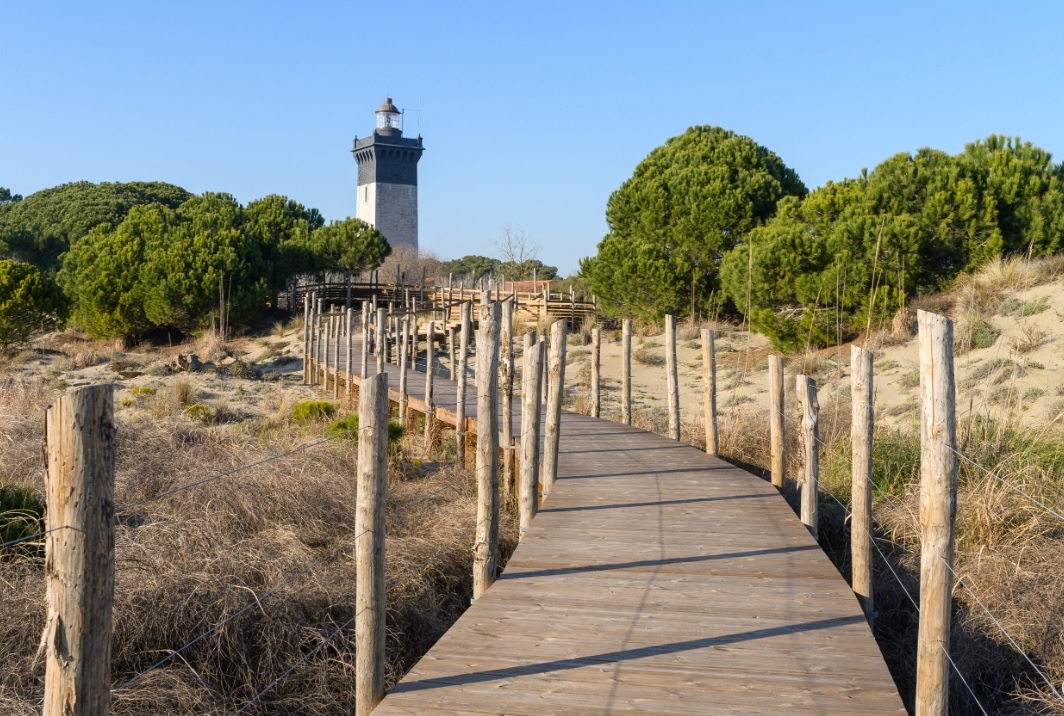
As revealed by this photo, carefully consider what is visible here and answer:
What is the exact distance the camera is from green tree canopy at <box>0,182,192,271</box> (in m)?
47.0

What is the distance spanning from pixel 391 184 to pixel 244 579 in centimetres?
7210

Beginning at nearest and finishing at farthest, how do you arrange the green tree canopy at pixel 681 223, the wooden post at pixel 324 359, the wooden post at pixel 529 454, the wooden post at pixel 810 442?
the wooden post at pixel 810 442
the wooden post at pixel 529 454
the wooden post at pixel 324 359
the green tree canopy at pixel 681 223

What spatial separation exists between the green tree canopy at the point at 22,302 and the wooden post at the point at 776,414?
82.3ft

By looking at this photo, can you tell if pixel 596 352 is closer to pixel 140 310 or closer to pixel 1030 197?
pixel 1030 197

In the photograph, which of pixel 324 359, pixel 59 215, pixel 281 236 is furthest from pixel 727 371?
pixel 59 215

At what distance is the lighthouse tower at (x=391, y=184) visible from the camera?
75.3 metres

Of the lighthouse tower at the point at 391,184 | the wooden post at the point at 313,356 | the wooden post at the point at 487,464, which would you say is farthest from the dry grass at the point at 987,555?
the lighthouse tower at the point at 391,184

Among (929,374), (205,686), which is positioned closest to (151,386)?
(205,686)

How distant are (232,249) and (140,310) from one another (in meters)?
3.63

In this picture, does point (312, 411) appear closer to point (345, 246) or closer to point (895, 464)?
point (895, 464)

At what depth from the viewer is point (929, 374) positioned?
3639mm

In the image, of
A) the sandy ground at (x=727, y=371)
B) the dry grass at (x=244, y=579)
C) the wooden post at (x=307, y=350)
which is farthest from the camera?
the wooden post at (x=307, y=350)

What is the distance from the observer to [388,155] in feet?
252

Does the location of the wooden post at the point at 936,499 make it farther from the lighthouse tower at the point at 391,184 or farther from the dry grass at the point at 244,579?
the lighthouse tower at the point at 391,184
